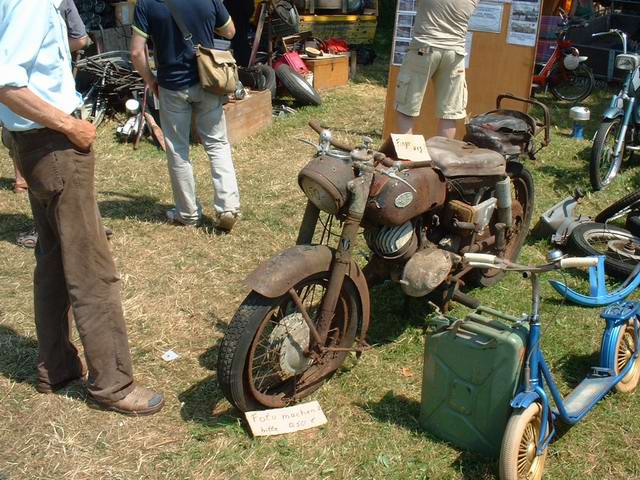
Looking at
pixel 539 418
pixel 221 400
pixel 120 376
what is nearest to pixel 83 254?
pixel 120 376

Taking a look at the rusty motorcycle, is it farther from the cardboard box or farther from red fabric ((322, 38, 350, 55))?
the cardboard box

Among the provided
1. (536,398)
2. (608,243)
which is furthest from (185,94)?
(536,398)

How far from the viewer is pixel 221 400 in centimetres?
318

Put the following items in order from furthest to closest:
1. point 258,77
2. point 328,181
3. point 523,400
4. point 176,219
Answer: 1. point 258,77
2. point 176,219
3. point 328,181
4. point 523,400

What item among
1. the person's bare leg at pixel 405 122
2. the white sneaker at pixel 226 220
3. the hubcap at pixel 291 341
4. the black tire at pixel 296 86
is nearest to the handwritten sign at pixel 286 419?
the hubcap at pixel 291 341

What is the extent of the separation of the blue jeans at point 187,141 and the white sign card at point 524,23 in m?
3.28

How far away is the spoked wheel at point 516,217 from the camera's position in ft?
13.5

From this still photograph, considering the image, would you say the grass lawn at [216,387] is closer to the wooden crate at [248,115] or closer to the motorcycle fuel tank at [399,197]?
the motorcycle fuel tank at [399,197]

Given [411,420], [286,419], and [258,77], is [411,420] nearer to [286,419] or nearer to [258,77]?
[286,419]

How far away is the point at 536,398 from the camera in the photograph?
2588 mm

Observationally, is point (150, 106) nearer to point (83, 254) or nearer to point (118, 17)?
point (118, 17)

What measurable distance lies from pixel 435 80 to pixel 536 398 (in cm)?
373

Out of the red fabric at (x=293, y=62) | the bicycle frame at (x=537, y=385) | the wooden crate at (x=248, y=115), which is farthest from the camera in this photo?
the red fabric at (x=293, y=62)

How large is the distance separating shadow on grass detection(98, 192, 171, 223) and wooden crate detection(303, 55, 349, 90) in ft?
14.0
